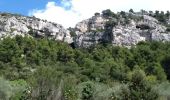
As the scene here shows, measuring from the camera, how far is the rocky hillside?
138 m

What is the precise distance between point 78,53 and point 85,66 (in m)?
12.8

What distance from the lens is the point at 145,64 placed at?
92.6m

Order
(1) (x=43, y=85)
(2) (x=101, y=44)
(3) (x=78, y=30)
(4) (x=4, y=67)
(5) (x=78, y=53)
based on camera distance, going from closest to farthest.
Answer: (1) (x=43, y=85) < (4) (x=4, y=67) < (5) (x=78, y=53) < (2) (x=101, y=44) < (3) (x=78, y=30)

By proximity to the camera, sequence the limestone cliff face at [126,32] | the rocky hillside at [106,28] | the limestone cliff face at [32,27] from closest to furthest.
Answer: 1. the limestone cliff face at [126,32]
2. the rocky hillside at [106,28]
3. the limestone cliff face at [32,27]

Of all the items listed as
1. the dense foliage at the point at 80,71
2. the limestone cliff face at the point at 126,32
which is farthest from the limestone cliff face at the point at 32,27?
the dense foliage at the point at 80,71

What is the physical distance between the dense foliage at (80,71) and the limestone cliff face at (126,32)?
26.0 m

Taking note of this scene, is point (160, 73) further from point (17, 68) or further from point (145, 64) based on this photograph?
point (17, 68)

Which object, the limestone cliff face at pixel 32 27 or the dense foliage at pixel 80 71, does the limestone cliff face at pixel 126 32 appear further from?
the dense foliage at pixel 80 71

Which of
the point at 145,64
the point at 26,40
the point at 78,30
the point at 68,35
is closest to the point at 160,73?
the point at 145,64

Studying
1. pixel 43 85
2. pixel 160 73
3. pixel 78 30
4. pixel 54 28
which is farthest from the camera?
pixel 78 30

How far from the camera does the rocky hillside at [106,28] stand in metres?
138

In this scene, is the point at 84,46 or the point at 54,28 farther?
the point at 54,28

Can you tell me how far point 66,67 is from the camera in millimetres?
89188

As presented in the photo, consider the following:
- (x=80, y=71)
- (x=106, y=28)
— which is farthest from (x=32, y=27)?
(x=80, y=71)
